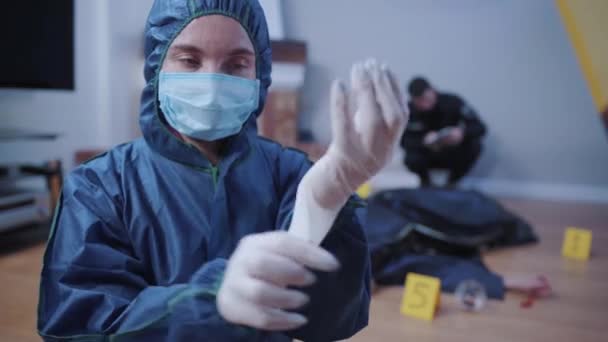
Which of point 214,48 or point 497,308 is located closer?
point 214,48

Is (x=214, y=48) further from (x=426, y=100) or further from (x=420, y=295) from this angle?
(x=426, y=100)

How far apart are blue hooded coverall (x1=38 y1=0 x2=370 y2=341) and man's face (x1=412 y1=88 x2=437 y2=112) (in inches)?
52.6

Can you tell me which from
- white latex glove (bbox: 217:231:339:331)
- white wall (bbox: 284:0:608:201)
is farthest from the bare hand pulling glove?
white wall (bbox: 284:0:608:201)

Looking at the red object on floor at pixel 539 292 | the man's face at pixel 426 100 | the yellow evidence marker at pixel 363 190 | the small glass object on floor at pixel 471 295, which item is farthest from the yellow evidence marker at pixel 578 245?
the yellow evidence marker at pixel 363 190

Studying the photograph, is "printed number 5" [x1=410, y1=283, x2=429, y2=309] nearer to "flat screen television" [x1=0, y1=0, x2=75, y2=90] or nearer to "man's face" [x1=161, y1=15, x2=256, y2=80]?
"man's face" [x1=161, y1=15, x2=256, y2=80]

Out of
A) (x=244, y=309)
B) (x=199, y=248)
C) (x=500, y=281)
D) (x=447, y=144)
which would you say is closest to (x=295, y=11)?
(x=199, y=248)

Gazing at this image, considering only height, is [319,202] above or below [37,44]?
below

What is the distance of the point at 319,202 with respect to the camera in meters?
0.34

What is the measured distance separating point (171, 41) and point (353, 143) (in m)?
0.23

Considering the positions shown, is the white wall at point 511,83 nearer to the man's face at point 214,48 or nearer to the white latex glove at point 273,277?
the man's face at point 214,48

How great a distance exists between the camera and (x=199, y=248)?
0.45m

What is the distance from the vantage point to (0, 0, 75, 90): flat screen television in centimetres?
142

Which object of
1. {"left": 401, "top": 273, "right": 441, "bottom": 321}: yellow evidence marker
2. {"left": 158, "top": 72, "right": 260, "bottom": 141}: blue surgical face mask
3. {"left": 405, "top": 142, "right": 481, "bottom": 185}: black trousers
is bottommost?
{"left": 401, "top": 273, "right": 441, "bottom": 321}: yellow evidence marker

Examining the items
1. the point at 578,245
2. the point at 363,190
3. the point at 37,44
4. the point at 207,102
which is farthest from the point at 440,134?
the point at 207,102
